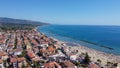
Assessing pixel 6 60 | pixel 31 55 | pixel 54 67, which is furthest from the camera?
pixel 31 55

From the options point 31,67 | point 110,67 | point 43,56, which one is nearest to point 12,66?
point 31,67

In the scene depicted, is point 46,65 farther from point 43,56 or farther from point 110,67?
point 110,67

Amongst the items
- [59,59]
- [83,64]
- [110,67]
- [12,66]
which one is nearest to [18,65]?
[12,66]

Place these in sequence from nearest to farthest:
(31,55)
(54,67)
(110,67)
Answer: (54,67) → (110,67) → (31,55)

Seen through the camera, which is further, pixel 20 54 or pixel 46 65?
pixel 20 54

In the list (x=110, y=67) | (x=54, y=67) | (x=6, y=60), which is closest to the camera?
(x=54, y=67)

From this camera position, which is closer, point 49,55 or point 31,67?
point 31,67

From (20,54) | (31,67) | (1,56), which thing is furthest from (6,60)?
(31,67)

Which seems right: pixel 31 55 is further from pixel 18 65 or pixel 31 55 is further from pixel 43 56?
pixel 18 65
